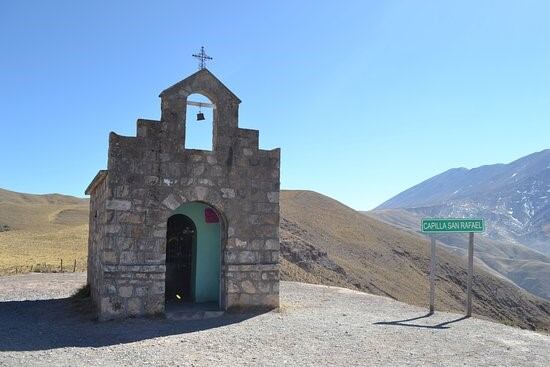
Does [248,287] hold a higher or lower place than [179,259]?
lower

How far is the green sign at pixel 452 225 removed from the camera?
13.7m

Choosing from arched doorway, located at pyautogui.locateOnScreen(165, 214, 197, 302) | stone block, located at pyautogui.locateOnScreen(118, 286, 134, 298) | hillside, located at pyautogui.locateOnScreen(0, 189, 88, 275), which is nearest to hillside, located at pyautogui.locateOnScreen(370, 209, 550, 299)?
hillside, located at pyautogui.locateOnScreen(0, 189, 88, 275)

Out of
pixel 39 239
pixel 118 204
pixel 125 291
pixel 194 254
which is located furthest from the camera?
pixel 39 239

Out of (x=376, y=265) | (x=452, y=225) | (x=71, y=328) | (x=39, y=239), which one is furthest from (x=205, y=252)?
(x=376, y=265)

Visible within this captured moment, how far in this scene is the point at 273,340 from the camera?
32.6 feet

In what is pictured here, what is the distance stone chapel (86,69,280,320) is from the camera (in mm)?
11992

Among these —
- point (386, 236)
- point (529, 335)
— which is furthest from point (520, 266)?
point (529, 335)

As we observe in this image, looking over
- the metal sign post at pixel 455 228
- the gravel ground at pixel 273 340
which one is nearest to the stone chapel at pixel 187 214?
the gravel ground at pixel 273 340

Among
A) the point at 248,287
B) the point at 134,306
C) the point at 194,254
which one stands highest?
the point at 194,254

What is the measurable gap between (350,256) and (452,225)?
98.1 feet

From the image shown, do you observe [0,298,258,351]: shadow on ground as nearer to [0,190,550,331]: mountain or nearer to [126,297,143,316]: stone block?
[126,297,143,316]: stone block

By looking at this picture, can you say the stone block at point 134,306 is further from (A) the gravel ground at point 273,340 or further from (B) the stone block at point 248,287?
(B) the stone block at point 248,287

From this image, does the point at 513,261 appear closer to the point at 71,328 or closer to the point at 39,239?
the point at 39,239

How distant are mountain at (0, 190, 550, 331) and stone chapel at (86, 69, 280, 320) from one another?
1495 centimetres
